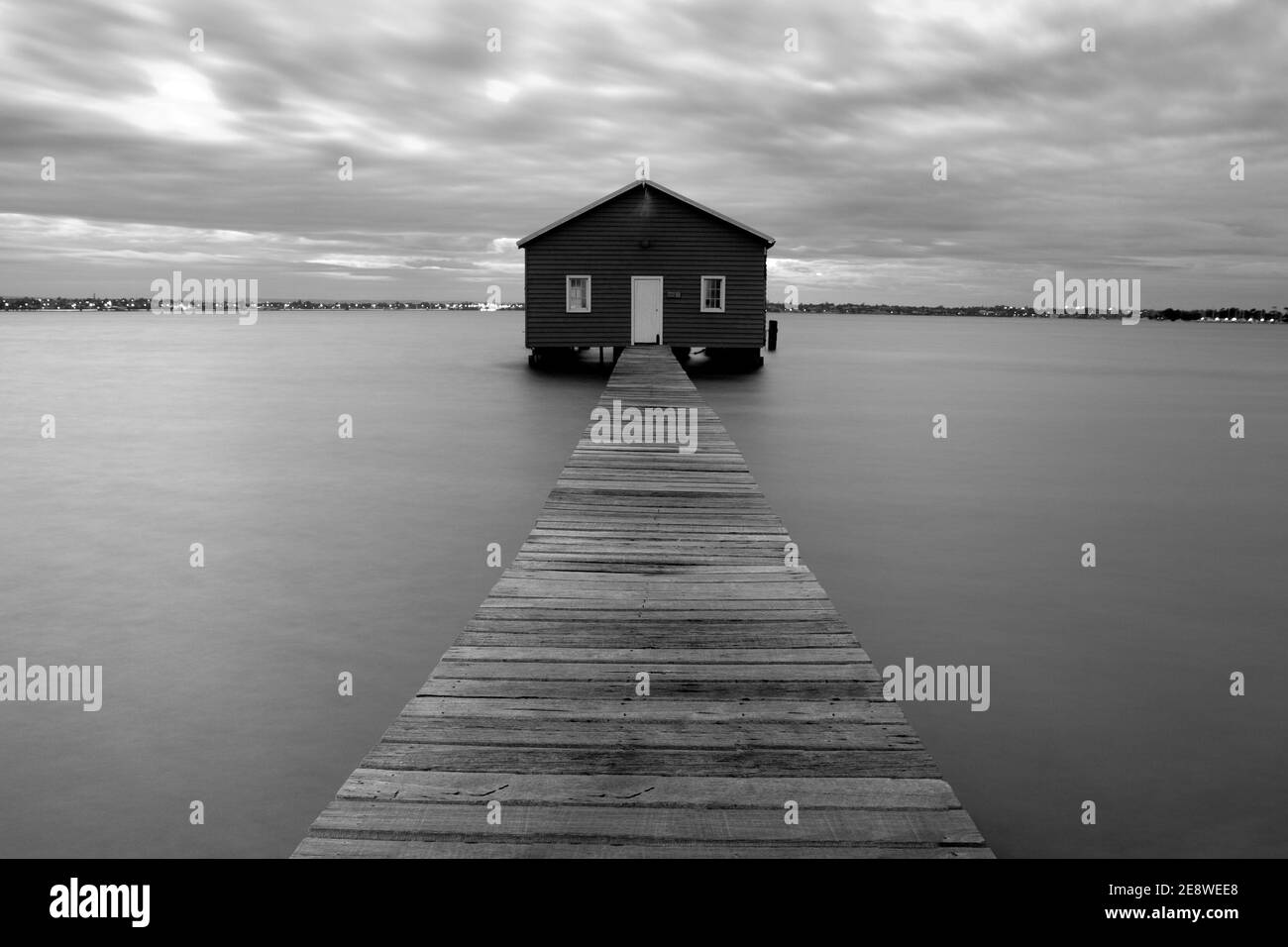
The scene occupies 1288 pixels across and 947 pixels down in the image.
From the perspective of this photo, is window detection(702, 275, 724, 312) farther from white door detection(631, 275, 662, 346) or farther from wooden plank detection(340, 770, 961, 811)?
wooden plank detection(340, 770, 961, 811)

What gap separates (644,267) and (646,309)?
1256mm

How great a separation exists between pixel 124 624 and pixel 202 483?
24.1 ft

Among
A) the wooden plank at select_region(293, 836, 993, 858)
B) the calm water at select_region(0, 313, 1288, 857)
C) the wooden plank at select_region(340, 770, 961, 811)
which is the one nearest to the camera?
the wooden plank at select_region(293, 836, 993, 858)

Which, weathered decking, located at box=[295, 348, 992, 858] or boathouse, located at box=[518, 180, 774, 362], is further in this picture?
boathouse, located at box=[518, 180, 774, 362]

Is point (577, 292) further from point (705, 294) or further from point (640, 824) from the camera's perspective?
point (640, 824)

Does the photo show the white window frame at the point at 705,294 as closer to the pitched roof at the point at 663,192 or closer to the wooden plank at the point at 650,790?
the pitched roof at the point at 663,192

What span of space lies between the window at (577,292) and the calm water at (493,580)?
280 inches

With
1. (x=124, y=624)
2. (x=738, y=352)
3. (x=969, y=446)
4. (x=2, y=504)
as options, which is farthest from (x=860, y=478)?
(x=738, y=352)

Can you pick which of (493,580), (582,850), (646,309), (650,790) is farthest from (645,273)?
(582,850)

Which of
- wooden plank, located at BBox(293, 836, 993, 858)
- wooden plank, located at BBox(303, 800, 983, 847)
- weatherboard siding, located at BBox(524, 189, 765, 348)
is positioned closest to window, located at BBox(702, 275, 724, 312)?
weatherboard siding, located at BBox(524, 189, 765, 348)

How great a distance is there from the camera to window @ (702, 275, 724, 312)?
100 ft

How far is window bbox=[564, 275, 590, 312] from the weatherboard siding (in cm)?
19

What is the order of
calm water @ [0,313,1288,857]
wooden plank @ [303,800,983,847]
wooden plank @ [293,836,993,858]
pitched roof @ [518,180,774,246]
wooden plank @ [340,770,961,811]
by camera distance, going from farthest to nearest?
pitched roof @ [518,180,774,246] < calm water @ [0,313,1288,857] < wooden plank @ [340,770,961,811] < wooden plank @ [303,800,983,847] < wooden plank @ [293,836,993,858]
